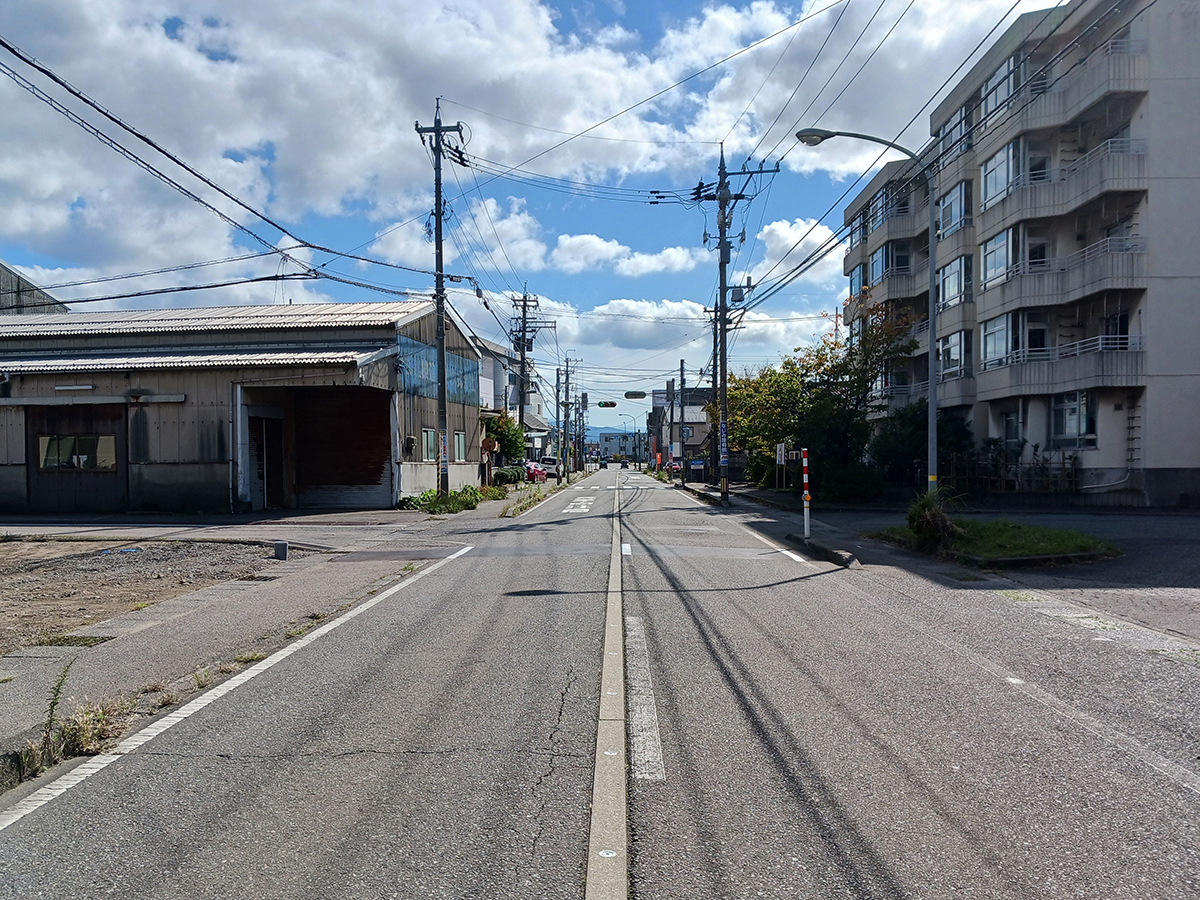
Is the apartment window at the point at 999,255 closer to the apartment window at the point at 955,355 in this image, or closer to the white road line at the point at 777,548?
the apartment window at the point at 955,355

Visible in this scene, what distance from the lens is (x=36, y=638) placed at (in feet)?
28.6

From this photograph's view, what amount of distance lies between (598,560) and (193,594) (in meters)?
6.19

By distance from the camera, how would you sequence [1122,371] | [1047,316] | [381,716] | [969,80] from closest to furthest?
[381,716] → [1122,371] → [1047,316] → [969,80]

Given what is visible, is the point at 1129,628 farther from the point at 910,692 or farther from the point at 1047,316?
the point at 1047,316

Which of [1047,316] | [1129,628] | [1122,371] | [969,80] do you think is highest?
[969,80]

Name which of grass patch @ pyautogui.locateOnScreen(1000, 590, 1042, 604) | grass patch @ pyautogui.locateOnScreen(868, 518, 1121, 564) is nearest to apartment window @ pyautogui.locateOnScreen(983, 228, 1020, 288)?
grass patch @ pyautogui.locateOnScreen(868, 518, 1121, 564)

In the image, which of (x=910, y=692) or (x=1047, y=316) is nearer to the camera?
(x=910, y=692)

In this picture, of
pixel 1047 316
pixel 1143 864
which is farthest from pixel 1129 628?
pixel 1047 316

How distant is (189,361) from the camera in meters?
27.3

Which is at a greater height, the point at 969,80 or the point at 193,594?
the point at 969,80

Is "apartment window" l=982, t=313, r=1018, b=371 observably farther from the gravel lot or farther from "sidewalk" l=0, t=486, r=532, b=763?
the gravel lot

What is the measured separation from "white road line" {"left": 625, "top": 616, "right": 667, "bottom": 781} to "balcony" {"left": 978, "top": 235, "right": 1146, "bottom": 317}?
26157 millimetres

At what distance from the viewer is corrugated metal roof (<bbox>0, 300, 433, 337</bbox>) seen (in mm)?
Answer: 30859

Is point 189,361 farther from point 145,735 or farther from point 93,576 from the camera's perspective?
point 145,735
